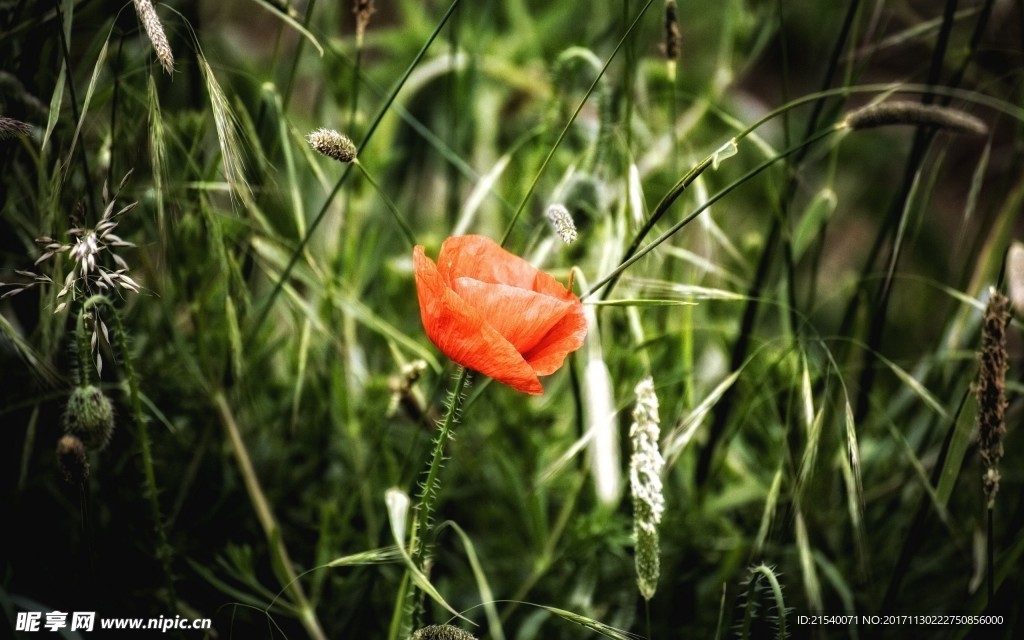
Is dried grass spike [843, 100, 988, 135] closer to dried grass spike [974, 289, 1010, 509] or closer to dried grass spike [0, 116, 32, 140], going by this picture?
dried grass spike [974, 289, 1010, 509]

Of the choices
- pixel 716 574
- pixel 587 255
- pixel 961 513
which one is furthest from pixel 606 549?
pixel 961 513

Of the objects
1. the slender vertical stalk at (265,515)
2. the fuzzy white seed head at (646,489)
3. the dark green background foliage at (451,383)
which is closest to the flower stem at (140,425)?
the dark green background foliage at (451,383)

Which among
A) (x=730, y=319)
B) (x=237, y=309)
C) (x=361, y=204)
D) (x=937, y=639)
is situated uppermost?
(x=361, y=204)

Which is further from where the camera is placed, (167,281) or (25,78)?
(167,281)

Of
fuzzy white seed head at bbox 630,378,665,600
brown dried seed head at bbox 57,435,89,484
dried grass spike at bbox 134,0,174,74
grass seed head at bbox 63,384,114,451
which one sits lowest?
fuzzy white seed head at bbox 630,378,665,600

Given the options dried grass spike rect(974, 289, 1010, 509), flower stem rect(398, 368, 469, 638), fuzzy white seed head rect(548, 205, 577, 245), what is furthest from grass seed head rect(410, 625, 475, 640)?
dried grass spike rect(974, 289, 1010, 509)

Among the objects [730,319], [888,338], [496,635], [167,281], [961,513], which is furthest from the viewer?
[888,338]

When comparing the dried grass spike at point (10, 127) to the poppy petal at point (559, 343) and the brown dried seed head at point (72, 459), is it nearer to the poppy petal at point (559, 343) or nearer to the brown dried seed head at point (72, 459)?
the brown dried seed head at point (72, 459)

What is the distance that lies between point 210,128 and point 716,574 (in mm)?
873

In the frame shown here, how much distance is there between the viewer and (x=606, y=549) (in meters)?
0.85

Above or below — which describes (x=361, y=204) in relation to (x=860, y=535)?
above

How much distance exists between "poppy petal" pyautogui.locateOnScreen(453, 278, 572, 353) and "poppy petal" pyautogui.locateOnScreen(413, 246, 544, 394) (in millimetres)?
14

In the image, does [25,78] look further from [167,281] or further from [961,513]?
[961,513]

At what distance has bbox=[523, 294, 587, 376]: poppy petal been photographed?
0.55 meters
